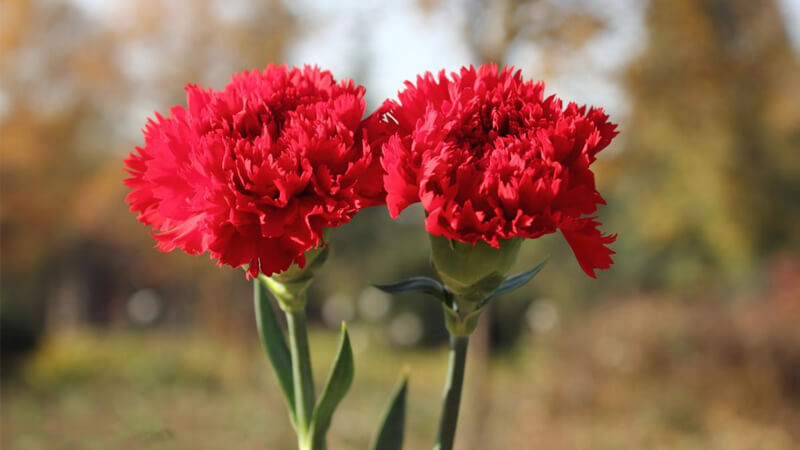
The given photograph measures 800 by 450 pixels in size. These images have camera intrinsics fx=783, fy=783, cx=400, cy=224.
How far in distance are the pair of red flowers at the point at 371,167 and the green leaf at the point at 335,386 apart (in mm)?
168

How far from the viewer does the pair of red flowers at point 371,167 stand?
74 centimetres

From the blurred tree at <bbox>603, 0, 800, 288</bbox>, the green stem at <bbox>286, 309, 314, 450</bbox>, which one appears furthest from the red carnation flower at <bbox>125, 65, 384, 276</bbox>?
the blurred tree at <bbox>603, 0, 800, 288</bbox>

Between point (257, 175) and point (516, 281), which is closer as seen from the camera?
point (257, 175)

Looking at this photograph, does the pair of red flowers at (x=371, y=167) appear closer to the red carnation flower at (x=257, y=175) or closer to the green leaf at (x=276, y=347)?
the red carnation flower at (x=257, y=175)

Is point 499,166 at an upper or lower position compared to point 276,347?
upper

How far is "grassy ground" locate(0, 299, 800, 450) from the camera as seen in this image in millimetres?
4910

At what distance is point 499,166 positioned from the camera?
741 millimetres

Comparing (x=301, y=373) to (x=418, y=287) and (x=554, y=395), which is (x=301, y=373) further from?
(x=554, y=395)

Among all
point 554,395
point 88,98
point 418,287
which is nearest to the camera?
point 418,287

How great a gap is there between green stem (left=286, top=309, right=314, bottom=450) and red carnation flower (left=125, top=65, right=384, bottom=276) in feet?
0.49

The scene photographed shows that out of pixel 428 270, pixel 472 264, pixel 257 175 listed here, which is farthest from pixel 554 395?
pixel 257 175

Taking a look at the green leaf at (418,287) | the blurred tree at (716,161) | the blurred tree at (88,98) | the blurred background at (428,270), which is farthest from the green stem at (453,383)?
the blurred tree at (88,98)

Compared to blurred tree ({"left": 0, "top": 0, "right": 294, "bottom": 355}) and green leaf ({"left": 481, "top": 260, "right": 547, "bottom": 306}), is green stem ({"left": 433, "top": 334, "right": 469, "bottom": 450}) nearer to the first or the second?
green leaf ({"left": 481, "top": 260, "right": 547, "bottom": 306})

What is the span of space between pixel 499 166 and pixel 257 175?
23 centimetres
